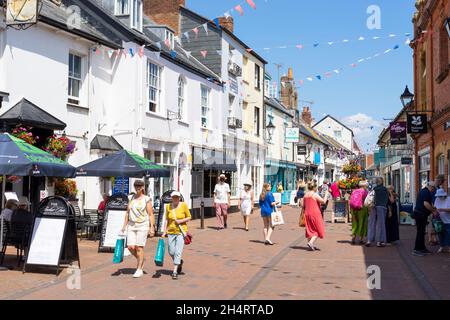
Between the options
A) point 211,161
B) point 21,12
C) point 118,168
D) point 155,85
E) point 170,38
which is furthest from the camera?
point 170,38

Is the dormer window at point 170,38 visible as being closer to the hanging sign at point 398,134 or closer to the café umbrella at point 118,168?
the café umbrella at point 118,168

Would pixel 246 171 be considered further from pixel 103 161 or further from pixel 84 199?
pixel 103 161

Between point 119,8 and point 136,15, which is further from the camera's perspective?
point 136,15

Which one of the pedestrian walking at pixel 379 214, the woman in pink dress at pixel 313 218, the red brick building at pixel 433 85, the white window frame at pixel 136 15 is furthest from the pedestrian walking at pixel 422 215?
the white window frame at pixel 136 15

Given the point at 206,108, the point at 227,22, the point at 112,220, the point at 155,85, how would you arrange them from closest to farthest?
the point at 112,220, the point at 155,85, the point at 206,108, the point at 227,22

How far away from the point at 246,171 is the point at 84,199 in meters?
15.4

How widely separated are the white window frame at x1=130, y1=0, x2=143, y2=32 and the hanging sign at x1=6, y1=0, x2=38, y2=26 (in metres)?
7.91

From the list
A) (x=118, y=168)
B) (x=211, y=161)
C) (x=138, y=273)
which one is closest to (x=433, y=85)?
(x=211, y=161)

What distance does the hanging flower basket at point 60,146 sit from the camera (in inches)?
547

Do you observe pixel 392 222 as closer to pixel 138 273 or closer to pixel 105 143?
pixel 138 273

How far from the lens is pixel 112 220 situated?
12250 millimetres

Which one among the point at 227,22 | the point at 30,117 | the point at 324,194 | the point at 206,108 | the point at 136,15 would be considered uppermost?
the point at 227,22

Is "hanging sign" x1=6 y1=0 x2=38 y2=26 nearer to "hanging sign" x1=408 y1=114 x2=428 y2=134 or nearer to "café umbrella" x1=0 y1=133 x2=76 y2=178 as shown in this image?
"café umbrella" x1=0 y1=133 x2=76 y2=178

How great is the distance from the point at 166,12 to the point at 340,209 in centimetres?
1312
